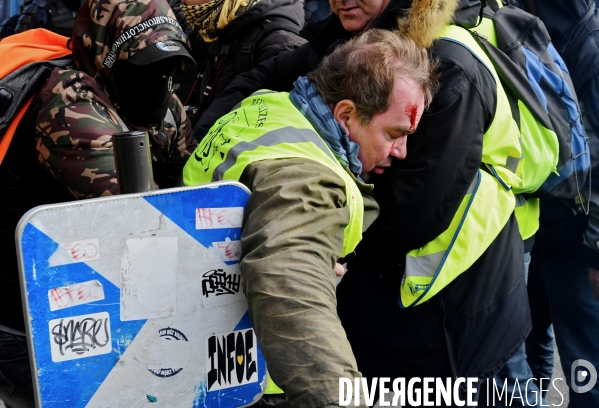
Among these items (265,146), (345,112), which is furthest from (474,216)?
(265,146)

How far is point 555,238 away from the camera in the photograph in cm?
310

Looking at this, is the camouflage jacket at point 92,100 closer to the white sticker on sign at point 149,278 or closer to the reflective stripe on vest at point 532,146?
the white sticker on sign at point 149,278

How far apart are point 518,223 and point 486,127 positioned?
515mm

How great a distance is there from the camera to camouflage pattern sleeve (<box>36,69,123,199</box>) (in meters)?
1.87

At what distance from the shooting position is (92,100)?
76.8 inches

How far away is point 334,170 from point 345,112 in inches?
10.8

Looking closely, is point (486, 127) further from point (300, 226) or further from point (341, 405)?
point (341, 405)

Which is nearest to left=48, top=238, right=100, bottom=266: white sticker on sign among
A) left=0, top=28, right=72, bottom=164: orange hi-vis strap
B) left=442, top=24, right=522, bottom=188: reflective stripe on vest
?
left=0, top=28, right=72, bottom=164: orange hi-vis strap

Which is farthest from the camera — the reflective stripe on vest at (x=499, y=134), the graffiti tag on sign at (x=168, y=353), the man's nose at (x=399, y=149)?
the reflective stripe on vest at (x=499, y=134)

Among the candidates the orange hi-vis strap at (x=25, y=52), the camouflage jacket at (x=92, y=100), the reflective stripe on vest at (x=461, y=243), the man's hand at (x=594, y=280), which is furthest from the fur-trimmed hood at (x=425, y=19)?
the man's hand at (x=594, y=280)

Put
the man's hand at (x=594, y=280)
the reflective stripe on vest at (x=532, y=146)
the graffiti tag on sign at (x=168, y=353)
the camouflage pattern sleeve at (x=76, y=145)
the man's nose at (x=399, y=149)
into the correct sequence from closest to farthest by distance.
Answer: the graffiti tag on sign at (x=168, y=353) → the camouflage pattern sleeve at (x=76, y=145) → the man's nose at (x=399, y=149) → the reflective stripe on vest at (x=532, y=146) → the man's hand at (x=594, y=280)

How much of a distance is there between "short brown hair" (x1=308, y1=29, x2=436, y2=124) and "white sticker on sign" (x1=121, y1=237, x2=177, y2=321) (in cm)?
68

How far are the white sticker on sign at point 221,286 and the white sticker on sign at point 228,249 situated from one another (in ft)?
0.06

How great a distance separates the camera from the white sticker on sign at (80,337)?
1398mm
